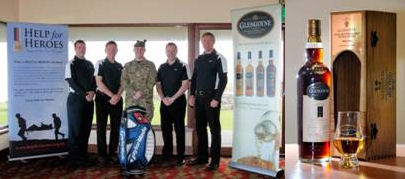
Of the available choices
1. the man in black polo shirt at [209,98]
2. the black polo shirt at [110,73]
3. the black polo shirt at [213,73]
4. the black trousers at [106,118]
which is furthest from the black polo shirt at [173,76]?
the black trousers at [106,118]

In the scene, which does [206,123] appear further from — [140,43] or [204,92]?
[140,43]

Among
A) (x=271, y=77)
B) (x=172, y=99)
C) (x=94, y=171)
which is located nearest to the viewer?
(x=271, y=77)

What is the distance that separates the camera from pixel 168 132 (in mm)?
5754

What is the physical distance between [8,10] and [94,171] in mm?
2538

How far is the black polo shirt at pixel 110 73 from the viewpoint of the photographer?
5836mm

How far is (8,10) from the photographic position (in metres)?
5.88

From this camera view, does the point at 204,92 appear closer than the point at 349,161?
No

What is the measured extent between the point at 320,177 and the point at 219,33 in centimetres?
522

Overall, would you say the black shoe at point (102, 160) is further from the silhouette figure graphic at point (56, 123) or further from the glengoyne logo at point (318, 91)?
the glengoyne logo at point (318, 91)

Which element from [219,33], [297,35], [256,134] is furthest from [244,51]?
[297,35]

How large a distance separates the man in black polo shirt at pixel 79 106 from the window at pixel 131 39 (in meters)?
0.32

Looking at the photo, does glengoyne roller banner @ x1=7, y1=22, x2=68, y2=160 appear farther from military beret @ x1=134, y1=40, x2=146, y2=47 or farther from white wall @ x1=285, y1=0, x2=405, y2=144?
white wall @ x1=285, y1=0, x2=405, y2=144

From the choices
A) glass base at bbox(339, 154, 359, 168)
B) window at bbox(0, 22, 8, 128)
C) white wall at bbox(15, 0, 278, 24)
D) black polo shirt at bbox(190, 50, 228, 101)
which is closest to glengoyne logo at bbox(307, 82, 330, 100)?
glass base at bbox(339, 154, 359, 168)

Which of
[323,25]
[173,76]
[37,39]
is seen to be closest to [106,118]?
[173,76]
